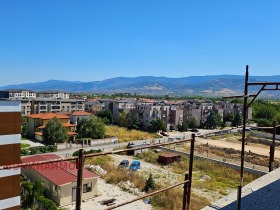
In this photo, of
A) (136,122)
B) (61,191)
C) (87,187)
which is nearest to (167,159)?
(87,187)

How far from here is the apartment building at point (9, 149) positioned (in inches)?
287

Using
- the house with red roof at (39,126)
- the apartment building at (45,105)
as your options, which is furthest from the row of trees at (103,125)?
the apartment building at (45,105)

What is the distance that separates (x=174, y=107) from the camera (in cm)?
3784

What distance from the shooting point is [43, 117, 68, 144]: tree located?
23.6 metres

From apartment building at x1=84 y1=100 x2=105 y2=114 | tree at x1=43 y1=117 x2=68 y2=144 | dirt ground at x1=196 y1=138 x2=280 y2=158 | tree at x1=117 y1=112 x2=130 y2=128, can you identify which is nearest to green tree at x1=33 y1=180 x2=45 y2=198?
tree at x1=43 y1=117 x2=68 y2=144

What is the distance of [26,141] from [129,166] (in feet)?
40.7

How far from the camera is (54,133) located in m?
23.5

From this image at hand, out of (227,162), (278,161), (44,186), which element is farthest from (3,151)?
(278,161)

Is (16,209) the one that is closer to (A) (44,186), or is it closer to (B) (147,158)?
(A) (44,186)

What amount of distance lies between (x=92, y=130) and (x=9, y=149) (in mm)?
19129

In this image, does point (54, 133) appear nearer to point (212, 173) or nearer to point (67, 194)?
point (67, 194)

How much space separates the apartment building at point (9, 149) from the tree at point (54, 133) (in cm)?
1641

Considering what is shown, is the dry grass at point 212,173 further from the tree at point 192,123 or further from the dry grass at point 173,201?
the tree at point 192,123

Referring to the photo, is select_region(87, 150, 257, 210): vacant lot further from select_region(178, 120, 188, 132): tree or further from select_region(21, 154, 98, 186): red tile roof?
select_region(178, 120, 188, 132): tree
